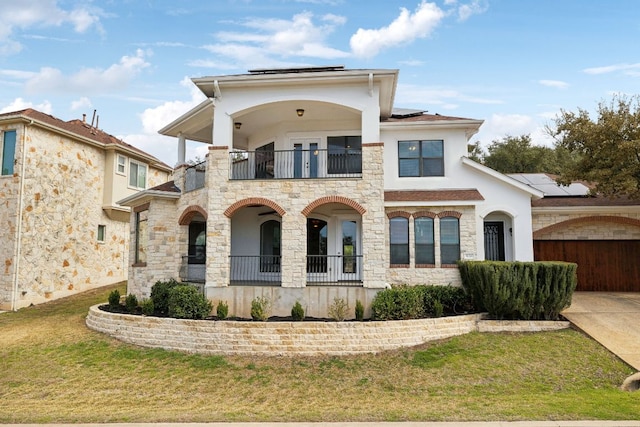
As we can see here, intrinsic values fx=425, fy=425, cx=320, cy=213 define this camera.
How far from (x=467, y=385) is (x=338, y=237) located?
7979 mm

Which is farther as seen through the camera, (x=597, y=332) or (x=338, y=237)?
(x=338, y=237)

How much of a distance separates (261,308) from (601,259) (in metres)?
14.0

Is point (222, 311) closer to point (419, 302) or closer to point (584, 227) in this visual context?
point (419, 302)

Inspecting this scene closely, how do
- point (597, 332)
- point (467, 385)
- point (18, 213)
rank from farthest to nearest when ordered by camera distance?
point (18, 213)
point (597, 332)
point (467, 385)

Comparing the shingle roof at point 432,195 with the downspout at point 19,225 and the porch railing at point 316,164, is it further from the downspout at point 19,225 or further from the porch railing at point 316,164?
the downspout at point 19,225

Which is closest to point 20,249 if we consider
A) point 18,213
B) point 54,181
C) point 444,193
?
point 18,213

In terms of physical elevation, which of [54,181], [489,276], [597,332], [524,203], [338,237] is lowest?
[597,332]

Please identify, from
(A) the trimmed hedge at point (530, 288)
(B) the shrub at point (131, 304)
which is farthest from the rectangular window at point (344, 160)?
(B) the shrub at point (131, 304)

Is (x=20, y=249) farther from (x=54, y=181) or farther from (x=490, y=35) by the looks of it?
(x=490, y=35)

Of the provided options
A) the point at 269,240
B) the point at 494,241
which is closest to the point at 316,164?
the point at 269,240

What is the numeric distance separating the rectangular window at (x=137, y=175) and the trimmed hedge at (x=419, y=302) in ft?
55.4

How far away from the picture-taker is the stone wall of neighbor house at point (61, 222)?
1858 cm

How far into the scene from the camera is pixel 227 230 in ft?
46.5

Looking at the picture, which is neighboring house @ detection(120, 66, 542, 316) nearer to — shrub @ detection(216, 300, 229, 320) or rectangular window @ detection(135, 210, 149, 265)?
rectangular window @ detection(135, 210, 149, 265)
